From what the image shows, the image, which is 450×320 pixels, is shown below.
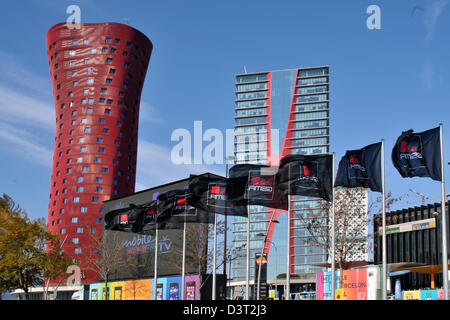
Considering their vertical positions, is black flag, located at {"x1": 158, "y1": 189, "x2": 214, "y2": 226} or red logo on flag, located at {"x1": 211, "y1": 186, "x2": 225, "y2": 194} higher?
→ red logo on flag, located at {"x1": 211, "y1": 186, "x2": 225, "y2": 194}

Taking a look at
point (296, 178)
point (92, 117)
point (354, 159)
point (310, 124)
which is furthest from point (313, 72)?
point (354, 159)

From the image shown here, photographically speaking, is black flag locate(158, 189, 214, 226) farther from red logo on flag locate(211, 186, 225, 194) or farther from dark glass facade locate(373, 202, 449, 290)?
dark glass facade locate(373, 202, 449, 290)

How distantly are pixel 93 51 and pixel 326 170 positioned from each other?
10764 centimetres

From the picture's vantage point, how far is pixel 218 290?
161 ft

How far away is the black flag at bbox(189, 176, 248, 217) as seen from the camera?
3691 cm

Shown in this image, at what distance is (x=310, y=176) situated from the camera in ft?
105

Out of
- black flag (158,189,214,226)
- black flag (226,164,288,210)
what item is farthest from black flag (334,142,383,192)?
black flag (158,189,214,226)

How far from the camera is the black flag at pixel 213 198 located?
3691 cm

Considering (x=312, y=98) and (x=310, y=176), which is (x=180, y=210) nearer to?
(x=310, y=176)

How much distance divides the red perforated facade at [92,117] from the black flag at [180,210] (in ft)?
260

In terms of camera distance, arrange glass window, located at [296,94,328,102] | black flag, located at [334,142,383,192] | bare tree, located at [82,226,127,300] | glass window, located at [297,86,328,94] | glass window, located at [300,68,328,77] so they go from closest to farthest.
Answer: black flag, located at [334,142,383,192], bare tree, located at [82,226,127,300], glass window, located at [297,86,328,94], glass window, located at [296,94,328,102], glass window, located at [300,68,328,77]

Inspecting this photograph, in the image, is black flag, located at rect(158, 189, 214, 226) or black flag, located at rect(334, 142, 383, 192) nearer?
black flag, located at rect(334, 142, 383, 192)

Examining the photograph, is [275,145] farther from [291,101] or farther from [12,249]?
[12,249]
